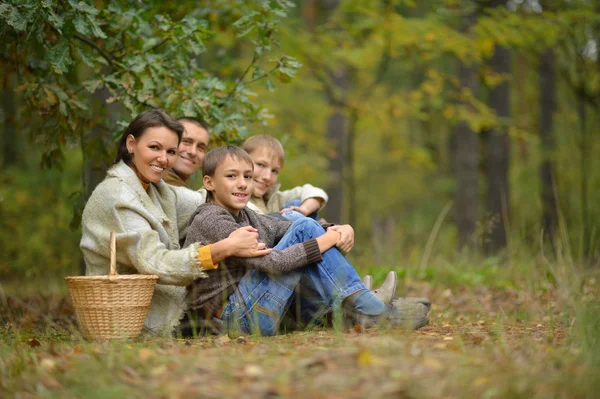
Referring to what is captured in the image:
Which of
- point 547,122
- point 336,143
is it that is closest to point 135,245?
point 336,143

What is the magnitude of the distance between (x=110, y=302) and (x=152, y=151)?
0.97 meters

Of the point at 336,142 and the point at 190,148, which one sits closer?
the point at 190,148

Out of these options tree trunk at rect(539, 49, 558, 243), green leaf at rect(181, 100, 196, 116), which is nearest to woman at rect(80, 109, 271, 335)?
green leaf at rect(181, 100, 196, 116)

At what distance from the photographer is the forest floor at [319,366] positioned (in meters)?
2.31

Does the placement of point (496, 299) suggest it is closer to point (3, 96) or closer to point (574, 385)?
point (574, 385)

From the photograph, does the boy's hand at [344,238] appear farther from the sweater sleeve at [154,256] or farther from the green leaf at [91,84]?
the green leaf at [91,84]

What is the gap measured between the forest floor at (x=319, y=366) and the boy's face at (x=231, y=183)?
2.72 feet

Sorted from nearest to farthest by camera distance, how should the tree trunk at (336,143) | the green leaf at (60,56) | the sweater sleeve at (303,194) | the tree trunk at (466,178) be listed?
the green leaf at (60,56)
the sweater sleeve at (303,194)
the tree trunk at (466,178)
the tree trunk at (336,143)

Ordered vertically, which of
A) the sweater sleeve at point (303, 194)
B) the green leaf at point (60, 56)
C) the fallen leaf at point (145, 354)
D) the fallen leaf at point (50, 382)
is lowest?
the fallen leaf at point (50, 382)

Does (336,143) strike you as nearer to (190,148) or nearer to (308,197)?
(308,197)

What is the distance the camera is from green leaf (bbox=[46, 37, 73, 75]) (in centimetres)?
424

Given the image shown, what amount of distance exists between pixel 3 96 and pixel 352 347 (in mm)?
11520

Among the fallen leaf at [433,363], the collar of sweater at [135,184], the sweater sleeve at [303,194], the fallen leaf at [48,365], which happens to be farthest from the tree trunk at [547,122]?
the fallen leaf at [48,365]

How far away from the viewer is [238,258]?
12.4 ft
